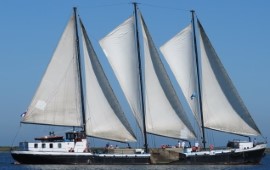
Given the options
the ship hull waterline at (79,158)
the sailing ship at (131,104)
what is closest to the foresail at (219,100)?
the sailing ship at (131,104)

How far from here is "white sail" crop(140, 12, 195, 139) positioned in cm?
7112

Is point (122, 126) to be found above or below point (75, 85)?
below

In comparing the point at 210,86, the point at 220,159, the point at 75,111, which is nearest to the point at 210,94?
the point at 210,86

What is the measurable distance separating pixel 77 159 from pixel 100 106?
5.93 m

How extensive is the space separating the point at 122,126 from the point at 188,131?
6.92 m

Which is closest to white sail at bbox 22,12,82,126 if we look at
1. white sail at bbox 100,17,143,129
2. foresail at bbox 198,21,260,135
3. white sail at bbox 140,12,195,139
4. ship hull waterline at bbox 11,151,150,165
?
ship hull waterline at bbox 11,151,150,165

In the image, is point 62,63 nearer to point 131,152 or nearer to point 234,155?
point 131,152

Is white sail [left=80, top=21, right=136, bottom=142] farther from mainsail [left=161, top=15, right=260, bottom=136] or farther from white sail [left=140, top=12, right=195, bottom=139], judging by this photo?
mainsail [left=161, top=15, right=260, bottom=136]

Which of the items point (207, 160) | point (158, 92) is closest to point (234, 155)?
point (207, 160)

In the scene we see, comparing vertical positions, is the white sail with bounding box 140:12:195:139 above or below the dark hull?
above

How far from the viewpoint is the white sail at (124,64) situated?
7150cm

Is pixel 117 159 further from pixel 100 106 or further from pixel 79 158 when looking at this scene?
pixel 100 106

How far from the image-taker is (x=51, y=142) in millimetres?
70312

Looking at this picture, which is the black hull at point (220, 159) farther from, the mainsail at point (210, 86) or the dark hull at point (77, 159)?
the dark hull at point (77, 159)
